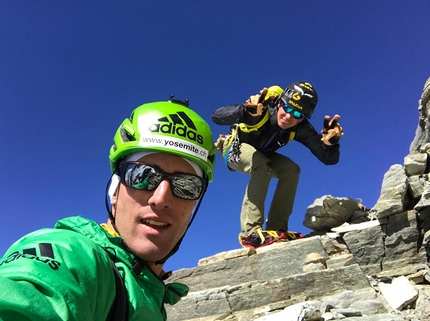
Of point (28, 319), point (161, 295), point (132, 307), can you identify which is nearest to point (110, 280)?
point (132, 307)

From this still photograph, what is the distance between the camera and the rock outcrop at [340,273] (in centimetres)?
569

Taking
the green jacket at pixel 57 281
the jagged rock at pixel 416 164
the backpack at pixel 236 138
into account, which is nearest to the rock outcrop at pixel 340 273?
the jagged rock at pixel 416 164

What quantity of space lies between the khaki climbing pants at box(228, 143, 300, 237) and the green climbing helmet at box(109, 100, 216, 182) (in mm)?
5746

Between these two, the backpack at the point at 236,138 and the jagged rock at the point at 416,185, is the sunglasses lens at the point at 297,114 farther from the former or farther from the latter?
the jagged rock at the point at 416,185

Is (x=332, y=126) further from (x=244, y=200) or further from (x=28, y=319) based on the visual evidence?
(x=28, y=319)

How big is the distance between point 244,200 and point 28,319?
820cm

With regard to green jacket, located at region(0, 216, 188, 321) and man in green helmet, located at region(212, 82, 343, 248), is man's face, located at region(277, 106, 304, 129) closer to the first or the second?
man in green helmet, located at region(212, 82, 343, 248)

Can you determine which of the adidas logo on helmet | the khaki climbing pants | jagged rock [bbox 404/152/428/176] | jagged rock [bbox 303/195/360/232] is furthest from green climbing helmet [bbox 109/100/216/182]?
jagged rock [bbox 404/152/428/176]

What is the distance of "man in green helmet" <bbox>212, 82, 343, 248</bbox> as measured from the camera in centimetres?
825

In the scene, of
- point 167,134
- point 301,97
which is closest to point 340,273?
point 301,97

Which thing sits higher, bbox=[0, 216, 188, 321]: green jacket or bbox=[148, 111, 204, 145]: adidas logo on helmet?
bbox=[148, 111, 204, 145]: adidas logo on helmet

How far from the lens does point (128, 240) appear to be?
232 centimetres

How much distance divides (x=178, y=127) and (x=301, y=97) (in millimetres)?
5933

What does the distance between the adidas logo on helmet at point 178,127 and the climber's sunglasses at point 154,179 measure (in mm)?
402
